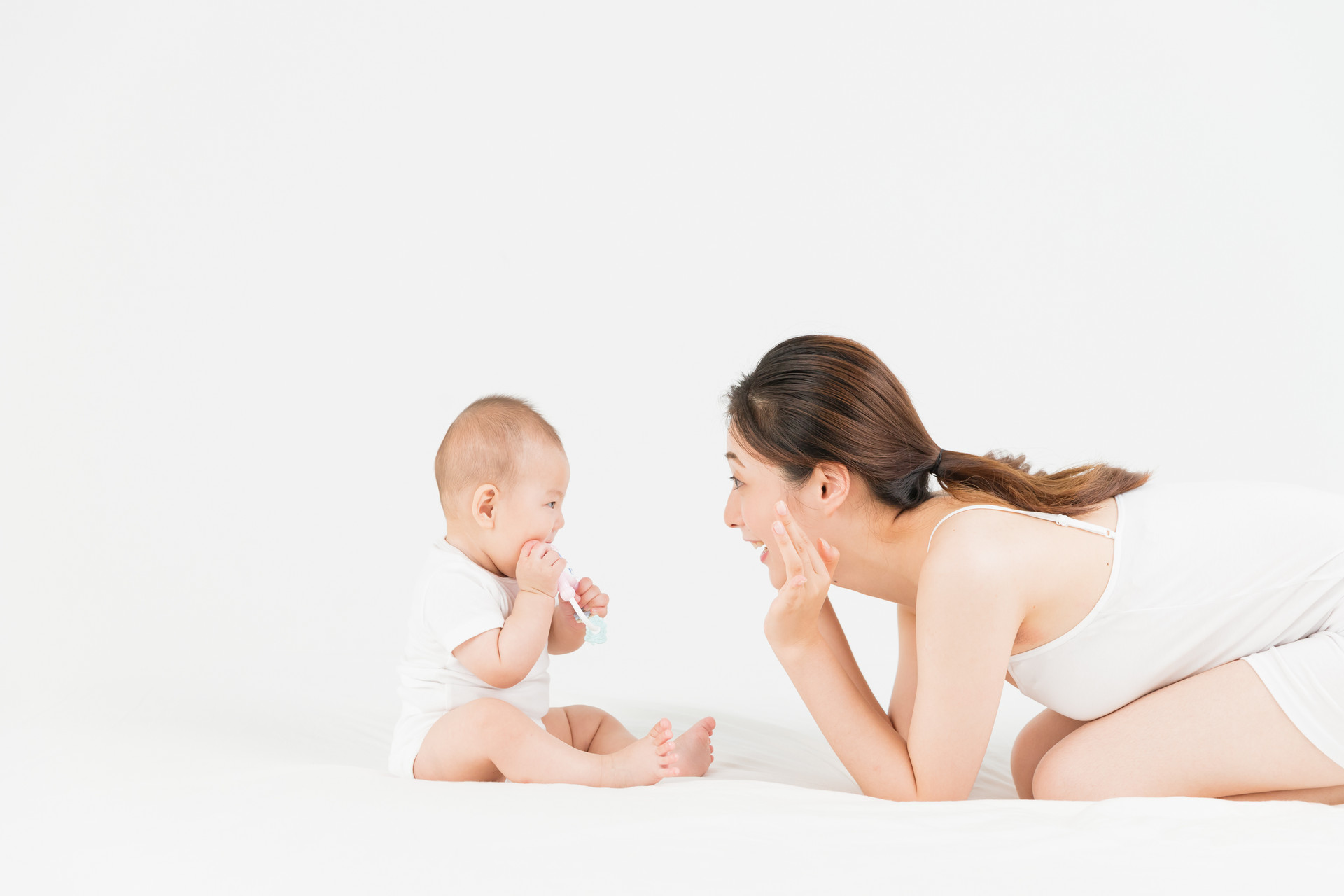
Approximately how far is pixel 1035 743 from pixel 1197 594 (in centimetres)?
55

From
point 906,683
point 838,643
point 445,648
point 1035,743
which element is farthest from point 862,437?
point 445,648

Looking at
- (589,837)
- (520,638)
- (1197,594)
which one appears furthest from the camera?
(520,638)

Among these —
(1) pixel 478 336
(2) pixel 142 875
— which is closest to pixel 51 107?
(1) pixel 478 336

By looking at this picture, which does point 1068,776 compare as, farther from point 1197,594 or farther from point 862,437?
point 862,437

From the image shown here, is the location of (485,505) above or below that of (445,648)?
above

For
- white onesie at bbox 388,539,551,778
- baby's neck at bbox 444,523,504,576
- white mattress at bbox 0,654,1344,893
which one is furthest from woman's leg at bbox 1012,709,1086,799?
baby's neck at bbox 444,523,504,576

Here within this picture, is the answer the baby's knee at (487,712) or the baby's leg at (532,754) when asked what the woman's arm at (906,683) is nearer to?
the baby's leg at (532,754)

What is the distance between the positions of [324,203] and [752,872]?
Answer: 3.34 meters

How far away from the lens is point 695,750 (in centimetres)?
211

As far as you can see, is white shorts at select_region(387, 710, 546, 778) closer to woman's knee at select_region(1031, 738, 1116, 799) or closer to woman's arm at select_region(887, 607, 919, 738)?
woman's arm at select_region(887, 607, 919, 738)

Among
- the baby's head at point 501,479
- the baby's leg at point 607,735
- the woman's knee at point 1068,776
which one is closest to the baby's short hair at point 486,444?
the baby's head at point 501,479

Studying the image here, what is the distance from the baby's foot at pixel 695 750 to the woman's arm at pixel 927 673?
33cm

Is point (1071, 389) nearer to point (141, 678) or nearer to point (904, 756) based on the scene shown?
point (904, 756)

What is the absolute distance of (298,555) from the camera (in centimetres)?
373
